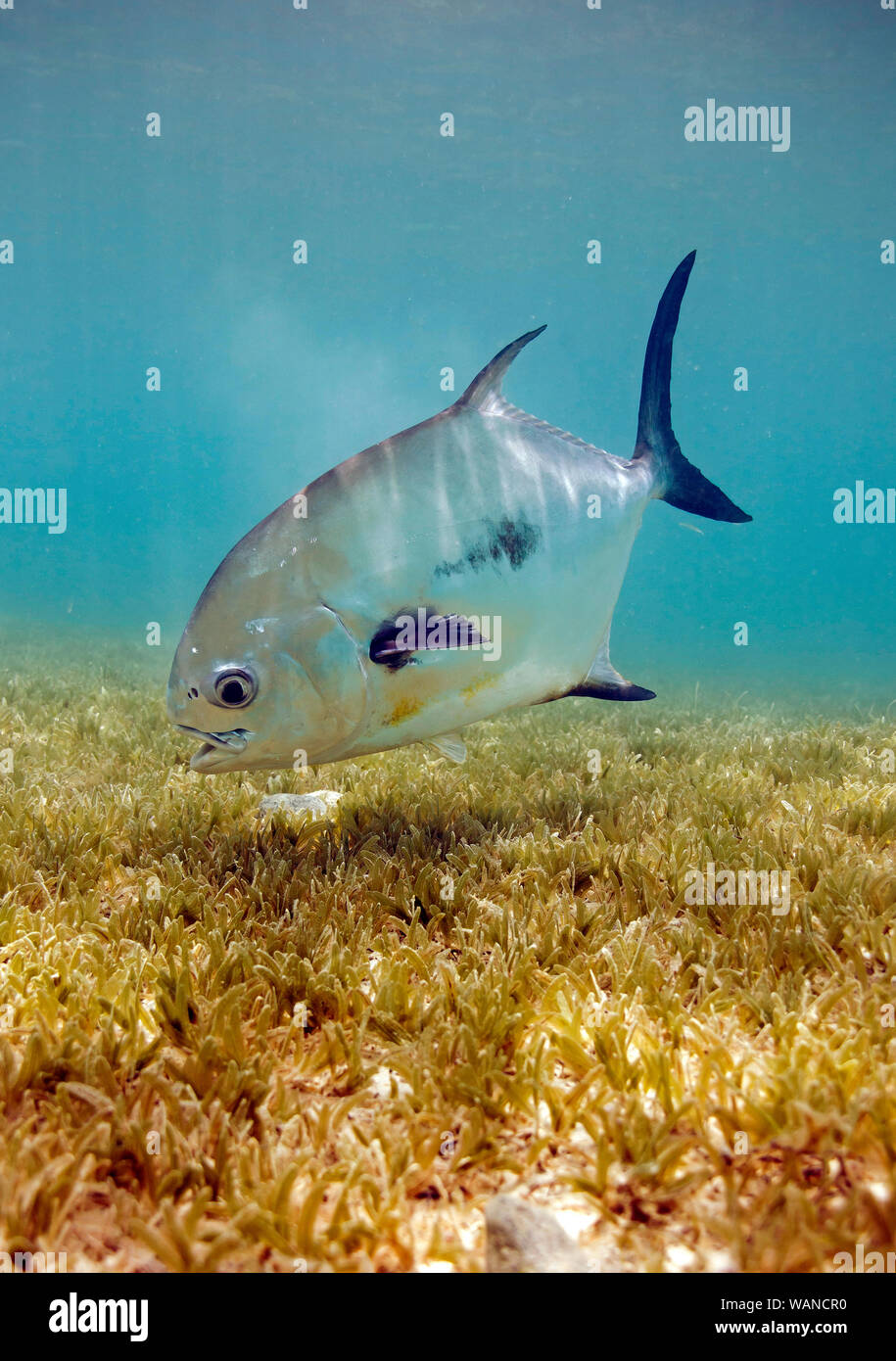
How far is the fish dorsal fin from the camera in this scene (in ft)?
10.6

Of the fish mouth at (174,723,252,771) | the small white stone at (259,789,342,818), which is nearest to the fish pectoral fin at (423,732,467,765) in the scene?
the fish mouth at (174,723,252,771)

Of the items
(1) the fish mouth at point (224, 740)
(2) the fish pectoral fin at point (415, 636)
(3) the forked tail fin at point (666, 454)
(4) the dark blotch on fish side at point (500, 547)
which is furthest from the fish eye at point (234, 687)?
(3) the forked tail fin at point (666, 454)

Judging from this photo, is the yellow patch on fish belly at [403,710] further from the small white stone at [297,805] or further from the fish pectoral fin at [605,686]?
the small white stone at [297,805]

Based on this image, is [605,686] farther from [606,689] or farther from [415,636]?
[415,636]

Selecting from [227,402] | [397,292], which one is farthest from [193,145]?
[227,402]

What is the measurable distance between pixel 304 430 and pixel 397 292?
7922 cm

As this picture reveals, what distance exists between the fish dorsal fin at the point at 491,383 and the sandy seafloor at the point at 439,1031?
6.66ft

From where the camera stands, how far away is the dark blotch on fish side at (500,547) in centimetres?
308

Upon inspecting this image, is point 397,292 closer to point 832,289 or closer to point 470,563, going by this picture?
point 832,289

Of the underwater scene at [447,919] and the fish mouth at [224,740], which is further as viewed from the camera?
the fish mouth at [224,740]

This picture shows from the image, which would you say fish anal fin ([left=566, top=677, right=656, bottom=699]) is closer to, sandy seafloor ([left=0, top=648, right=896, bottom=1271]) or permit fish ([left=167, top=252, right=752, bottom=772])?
permit fish ([left=167, top=252, right=752, bottom=772])

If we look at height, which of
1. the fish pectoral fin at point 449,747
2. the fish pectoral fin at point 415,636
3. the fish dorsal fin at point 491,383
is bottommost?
the fish pectoral fin at point 449,747

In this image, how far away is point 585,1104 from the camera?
6.97 ft

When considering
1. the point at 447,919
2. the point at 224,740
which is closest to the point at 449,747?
the point at 447,919
